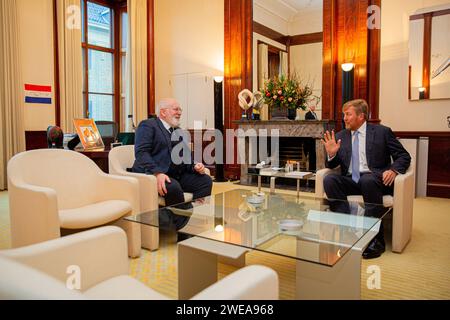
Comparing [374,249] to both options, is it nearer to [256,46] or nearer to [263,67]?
[263,67]

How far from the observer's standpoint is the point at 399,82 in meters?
5.05

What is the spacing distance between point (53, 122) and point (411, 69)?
18.8 feet

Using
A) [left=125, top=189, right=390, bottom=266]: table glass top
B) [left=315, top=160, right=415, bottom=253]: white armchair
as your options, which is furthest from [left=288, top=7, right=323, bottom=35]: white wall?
[left=125, top=189, right=390, bottom=266]: table glass top

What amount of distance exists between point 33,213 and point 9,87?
4.32m

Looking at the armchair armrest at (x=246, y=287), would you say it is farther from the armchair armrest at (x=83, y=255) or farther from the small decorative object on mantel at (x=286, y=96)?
the small decorative object on mantel at (x=286, y=96)

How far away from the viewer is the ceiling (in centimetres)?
574

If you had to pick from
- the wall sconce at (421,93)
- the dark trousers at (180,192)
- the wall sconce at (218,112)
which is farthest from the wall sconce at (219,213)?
the wall sconce at (421,93)

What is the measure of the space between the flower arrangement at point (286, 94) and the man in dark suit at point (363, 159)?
7.72 ft

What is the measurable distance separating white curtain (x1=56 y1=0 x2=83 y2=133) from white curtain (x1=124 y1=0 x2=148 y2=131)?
1.05 m

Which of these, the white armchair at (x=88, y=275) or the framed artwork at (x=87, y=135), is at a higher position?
the framed artwork at (x=87, y=135)

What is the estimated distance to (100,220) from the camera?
234 centimetres

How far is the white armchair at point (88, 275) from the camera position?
789mm

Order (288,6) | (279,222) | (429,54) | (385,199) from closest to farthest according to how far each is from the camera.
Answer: (279,222)
(385,199)
(429,54)
(288,6)

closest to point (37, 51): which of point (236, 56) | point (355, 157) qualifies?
point (236, 56)
